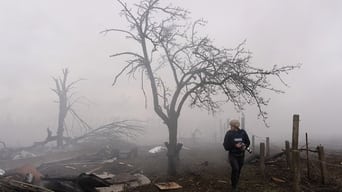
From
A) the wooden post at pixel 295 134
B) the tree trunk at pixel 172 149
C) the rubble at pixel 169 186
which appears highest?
the wooden post at pixel 295 134

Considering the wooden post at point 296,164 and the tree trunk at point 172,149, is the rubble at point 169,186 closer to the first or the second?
the tree trunk at point 172,149

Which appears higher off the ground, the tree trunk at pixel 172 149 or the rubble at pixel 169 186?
the tree trunk at pixel 172 149

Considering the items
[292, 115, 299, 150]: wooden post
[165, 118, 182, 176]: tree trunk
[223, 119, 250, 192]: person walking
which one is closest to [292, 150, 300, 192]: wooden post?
[292, 115, 299, 150]: wooden post

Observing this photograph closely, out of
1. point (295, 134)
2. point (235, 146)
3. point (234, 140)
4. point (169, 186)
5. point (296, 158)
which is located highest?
point (295, 134)

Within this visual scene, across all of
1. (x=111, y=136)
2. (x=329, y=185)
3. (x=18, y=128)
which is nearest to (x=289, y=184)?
(x=329, y=185)

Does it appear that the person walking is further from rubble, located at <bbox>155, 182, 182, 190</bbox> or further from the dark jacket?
rubble, located at <bbox>155, 182, 182, 190</bbox>

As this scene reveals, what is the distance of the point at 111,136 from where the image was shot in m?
25.9

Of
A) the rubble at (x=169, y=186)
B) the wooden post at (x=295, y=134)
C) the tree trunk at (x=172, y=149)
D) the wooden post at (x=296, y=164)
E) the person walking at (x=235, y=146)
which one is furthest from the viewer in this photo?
the tree trunk at (x=172, y=149)

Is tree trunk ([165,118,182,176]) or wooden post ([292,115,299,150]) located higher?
wooden post ([292,115,299,150])

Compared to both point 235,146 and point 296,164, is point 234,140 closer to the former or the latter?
point 235,146

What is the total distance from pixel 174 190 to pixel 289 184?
12.4 ft

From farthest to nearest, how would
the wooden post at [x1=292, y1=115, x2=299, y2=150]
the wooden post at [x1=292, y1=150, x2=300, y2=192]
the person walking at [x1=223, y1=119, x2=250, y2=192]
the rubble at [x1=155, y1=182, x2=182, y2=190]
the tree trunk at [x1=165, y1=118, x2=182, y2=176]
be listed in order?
the tree trunk at [x1=165, y1=118, x2=182, y2=176]
the rubble at [x1=155, y1=182, x2=182, y2=190]
the person walking at [x1=223, y1=119, x2=250, y2=192]
the wooden post at [x1=292, y1=115, x2=299, y2=150]
the wooden post at [x1=292, y1=150, x2=300, y2=192]

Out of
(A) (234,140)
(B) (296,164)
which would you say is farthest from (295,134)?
(A) (234,140)

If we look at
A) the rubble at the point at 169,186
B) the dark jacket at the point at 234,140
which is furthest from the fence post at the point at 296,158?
the rubble at the point at 169,186
